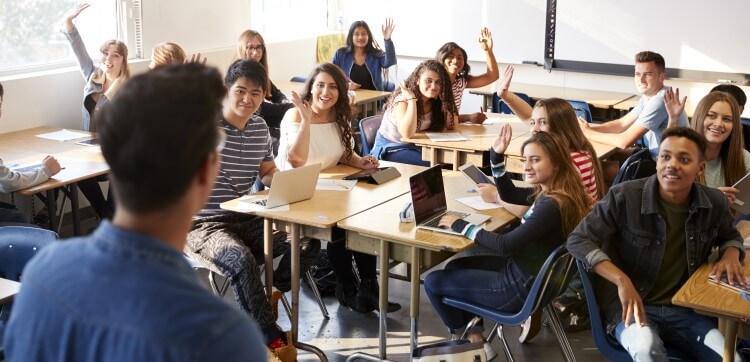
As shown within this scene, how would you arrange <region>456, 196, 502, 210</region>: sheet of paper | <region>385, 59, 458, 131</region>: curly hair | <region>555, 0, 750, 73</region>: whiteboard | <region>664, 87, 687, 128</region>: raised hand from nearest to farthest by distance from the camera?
<region>456, 196, 502, 210</region>: sheet of paper
<region>664, 87, 687, 128</region>: raised hand
<region>385, 59, 458, 131</region>: curly hair
<region>555, 0, 750, 73</region>: whiteboard

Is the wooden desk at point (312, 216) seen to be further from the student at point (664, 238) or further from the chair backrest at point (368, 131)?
the chair backrest at point (368, 131)

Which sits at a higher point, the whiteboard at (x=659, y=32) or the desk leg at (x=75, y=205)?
the whiteboard at (x=659, y=32)

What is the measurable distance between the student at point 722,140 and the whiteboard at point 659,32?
3.92m

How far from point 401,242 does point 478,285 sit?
373 mm

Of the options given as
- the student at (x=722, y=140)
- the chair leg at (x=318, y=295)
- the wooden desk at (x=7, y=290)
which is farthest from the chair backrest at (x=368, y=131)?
the wooden desk at (x=7, y=290)

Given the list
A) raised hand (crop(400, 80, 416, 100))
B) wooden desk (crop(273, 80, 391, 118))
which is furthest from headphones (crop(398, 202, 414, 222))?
wooden desk (crop(273, 80, 391, 118))

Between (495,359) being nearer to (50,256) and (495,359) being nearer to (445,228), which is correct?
(445,228)

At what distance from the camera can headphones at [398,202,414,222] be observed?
3.89 metres

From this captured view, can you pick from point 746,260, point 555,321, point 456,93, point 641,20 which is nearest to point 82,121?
point 456,93

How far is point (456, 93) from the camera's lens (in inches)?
265

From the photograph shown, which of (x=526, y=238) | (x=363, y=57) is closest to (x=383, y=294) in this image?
(x=526, y=238)

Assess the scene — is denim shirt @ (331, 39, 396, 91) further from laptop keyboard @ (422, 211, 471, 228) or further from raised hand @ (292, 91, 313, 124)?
laptop keyboard @ (422, 211, 471, 228)

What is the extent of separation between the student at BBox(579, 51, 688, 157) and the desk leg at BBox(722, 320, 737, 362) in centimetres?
236

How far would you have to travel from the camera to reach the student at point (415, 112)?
5.72 m
